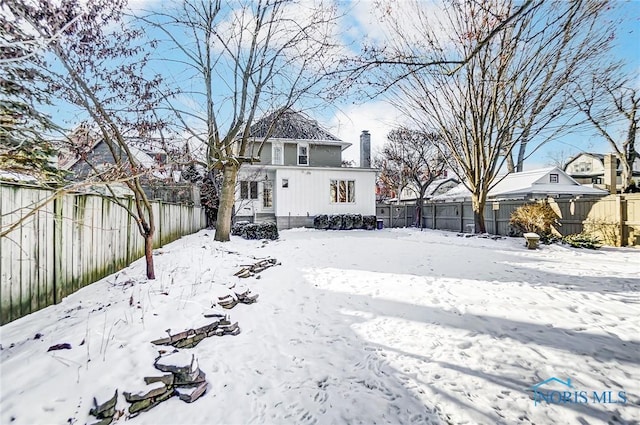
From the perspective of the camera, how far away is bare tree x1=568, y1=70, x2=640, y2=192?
38.4 ft

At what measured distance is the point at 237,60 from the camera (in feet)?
30.0

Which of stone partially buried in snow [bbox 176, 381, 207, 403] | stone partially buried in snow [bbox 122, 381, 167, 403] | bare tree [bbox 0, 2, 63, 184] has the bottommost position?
stone partially buried in snow [bbox 176, 381, 207, 403]

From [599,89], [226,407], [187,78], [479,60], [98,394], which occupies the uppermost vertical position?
[479,60]

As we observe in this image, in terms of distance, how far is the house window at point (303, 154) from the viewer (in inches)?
789

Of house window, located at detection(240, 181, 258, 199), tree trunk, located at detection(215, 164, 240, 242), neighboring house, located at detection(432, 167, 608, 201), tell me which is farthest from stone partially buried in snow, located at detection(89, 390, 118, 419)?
neighboring house, located at detection(432, 167, 608, 201)

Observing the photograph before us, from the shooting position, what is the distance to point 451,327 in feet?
13.0

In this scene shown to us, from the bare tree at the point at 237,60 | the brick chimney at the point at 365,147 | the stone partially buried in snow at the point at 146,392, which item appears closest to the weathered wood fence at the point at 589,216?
the brick chimney at the point at 365,147

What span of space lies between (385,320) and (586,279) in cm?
472

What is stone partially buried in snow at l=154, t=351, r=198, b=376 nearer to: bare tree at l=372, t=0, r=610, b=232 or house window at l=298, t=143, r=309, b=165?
bare tree at l=372, t=0, r=610, b=232

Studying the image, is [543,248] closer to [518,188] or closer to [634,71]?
[634,71]

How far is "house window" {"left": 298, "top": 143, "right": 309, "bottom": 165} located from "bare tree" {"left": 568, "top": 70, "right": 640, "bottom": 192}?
13.4 metres

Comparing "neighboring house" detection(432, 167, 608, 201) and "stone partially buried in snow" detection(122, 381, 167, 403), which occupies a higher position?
"neighboring house" detection(432, 167, 608, 201)

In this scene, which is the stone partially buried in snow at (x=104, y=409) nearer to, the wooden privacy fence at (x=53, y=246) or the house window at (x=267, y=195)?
the wooden privacy fence at (x=53, y=246)

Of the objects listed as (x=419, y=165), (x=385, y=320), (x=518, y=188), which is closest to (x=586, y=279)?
(x=385, y=320)
